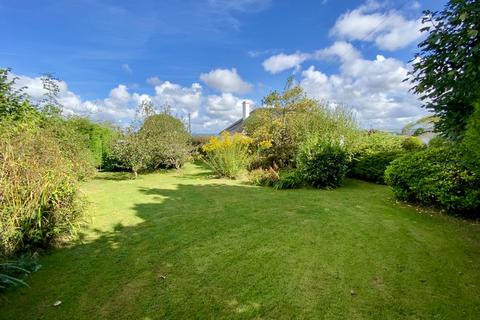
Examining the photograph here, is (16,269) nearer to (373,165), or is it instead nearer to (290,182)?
(290,182)

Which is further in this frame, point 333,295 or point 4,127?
point 4,127

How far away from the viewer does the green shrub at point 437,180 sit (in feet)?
15.3

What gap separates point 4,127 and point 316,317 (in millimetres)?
Answer: 5256

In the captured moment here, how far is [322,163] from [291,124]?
3.86m

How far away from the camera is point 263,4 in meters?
9.79

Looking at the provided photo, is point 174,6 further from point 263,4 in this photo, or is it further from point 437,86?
point 437,86

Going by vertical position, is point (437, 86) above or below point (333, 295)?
above

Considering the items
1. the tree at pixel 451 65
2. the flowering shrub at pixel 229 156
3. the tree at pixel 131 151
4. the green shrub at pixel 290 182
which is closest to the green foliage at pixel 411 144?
the green shrub at pixel 290 182

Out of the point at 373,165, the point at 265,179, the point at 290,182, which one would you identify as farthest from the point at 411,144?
the point at 265,179

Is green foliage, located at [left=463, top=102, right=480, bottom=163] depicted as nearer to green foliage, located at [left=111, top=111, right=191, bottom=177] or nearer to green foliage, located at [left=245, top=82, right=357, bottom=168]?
green foliage, located at [left=245, top=82, right=357, bottom=168]

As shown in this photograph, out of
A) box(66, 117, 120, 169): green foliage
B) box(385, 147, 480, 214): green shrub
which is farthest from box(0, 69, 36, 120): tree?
box(385, 147, 480, 214): green shrub

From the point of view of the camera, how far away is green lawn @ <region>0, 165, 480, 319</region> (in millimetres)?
2363

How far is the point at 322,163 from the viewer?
7711mm

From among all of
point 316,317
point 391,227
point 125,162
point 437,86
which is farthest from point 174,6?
point 316,317
